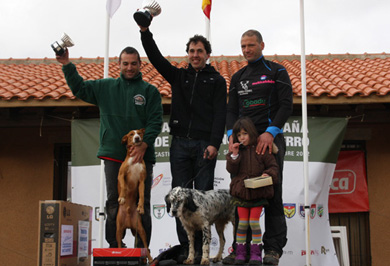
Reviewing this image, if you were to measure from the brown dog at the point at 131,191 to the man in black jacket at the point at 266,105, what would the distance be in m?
0.78

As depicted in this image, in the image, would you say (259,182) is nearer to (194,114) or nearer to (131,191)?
(194,114)

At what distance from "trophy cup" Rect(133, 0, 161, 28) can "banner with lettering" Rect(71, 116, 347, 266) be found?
4.34 m

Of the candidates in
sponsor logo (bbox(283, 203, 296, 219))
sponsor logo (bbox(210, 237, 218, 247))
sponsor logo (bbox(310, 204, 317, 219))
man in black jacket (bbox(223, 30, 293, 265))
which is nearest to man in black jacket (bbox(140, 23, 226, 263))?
man in black jacket (bbox(223, 30, 293, 265))

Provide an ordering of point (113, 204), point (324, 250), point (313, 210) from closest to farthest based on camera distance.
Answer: point (113, 204) < point (324, 250) < point (313, 210)

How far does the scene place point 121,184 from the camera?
4.38 m

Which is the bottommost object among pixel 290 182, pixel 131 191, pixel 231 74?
pixel 131 191

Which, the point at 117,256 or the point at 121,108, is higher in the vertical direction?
the point at 121,108

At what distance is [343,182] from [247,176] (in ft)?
18.2

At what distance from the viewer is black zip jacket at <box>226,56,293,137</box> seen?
4523mm

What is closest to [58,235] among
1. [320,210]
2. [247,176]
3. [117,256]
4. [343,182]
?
[117,256]

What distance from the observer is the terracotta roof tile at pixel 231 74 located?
8734 millimetres

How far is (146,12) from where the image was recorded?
173 inches

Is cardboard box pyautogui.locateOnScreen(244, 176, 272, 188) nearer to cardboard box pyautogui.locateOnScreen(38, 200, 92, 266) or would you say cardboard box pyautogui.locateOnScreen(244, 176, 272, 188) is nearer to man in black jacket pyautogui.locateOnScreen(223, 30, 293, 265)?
man in black jacket pyautogui.locateOnScreen(223, 30, 293, 265)

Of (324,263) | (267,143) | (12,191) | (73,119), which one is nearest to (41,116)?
(73,119)
